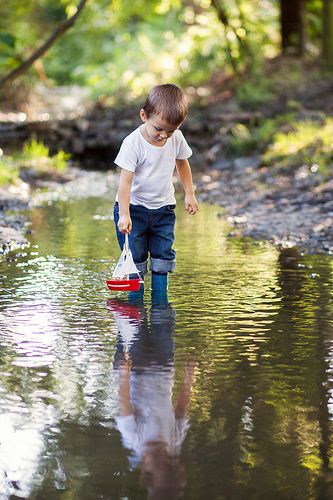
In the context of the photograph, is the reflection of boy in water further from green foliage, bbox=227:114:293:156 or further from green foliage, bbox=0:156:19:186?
green foliage, bbox=227:114:293:156

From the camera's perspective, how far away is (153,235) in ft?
21.4

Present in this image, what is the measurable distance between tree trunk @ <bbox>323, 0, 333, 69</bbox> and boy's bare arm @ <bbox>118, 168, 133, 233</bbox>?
1681 centimetres

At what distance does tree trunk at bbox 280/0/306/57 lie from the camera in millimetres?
23766

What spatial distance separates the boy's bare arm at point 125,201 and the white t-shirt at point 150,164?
0.06 metres

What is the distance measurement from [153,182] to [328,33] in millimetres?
16711

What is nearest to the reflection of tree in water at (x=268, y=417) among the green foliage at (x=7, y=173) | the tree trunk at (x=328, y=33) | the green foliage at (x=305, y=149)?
the green foliage at (x=305, y=149)

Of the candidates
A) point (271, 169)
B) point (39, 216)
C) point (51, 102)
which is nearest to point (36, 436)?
point (39, 216)

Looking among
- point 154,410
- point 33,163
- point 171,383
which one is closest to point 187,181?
point 171,383

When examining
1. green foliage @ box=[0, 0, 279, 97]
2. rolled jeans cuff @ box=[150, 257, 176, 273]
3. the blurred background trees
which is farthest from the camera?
green foliage @ box=[0, 0, 279, 97]

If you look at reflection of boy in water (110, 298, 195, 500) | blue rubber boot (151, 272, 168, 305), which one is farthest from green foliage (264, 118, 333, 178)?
reflection of boy in water (110, 298, 195, 500)

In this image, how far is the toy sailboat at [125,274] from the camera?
6184 mm

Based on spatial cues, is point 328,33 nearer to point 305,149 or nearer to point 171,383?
point 305,149

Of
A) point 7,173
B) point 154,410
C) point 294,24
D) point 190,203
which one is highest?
point 294,24

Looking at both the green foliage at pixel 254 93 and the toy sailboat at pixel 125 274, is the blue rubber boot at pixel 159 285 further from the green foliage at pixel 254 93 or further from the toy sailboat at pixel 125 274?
the green foliage at pixel 254 93
